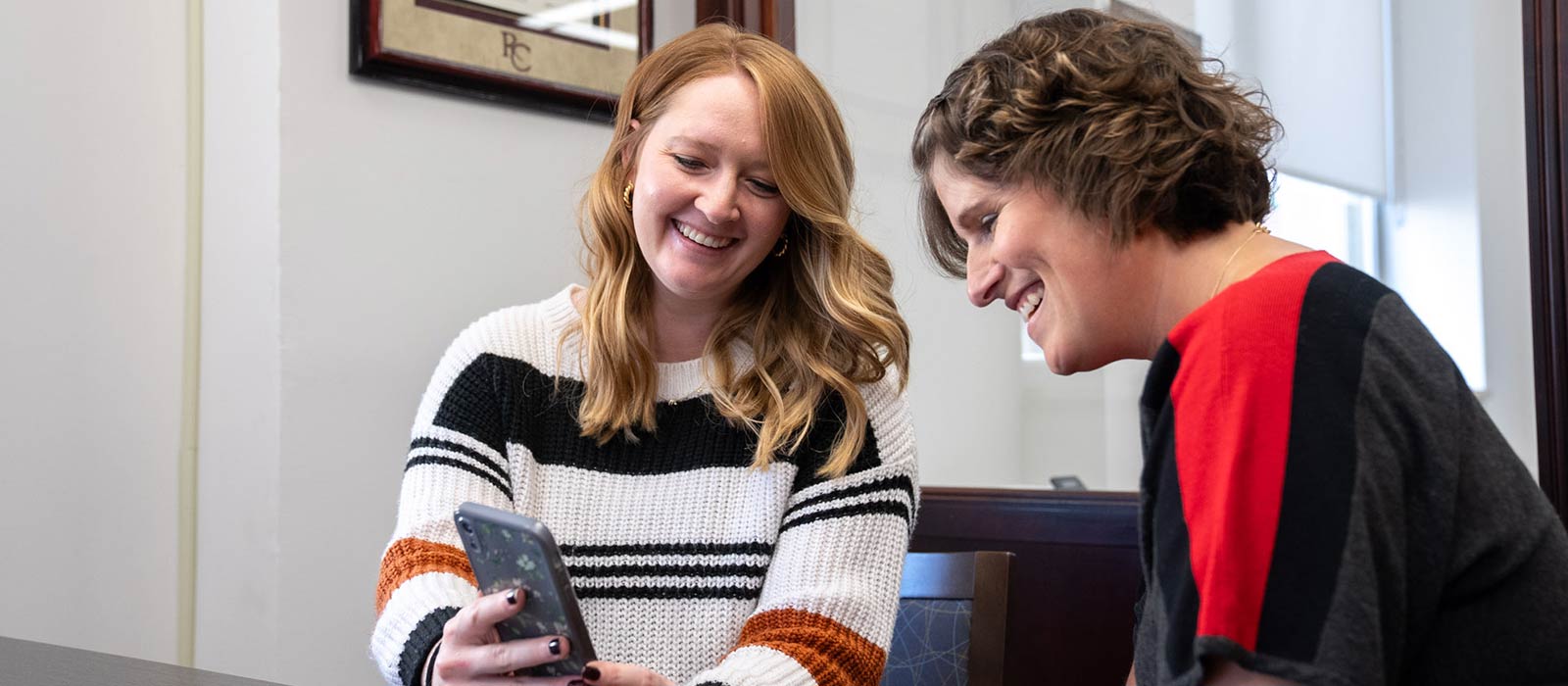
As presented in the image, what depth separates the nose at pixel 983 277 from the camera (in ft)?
3.64

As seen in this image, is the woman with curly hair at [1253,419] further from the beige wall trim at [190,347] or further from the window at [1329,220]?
the beige wall trim at [190,347]

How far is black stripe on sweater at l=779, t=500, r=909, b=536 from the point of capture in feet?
5.01

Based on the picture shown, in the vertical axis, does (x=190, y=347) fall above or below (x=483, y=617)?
above

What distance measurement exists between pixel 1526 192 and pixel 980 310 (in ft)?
2.90

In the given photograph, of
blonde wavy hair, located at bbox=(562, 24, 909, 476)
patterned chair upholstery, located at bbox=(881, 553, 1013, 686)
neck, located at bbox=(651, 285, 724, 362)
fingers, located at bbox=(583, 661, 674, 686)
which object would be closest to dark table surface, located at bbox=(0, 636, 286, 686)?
fingers, located at bbox=(583, 661, 674, 686)

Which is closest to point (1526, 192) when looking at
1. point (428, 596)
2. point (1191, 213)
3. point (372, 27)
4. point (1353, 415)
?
point (1191, 213)

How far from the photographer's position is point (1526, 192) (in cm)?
182

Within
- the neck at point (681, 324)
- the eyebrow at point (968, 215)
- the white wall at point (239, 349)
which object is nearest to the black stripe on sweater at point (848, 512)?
the neck at point (681, 324)

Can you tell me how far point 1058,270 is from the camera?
104cm

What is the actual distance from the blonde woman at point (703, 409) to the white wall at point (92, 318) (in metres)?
0.81

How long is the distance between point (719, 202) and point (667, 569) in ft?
1.36

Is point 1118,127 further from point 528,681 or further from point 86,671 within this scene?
point 86,671

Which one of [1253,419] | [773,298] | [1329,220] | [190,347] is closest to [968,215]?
[1253,419]

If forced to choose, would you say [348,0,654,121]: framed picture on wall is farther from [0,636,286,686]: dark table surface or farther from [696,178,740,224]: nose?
[0,636,286,686]: dark table surface
